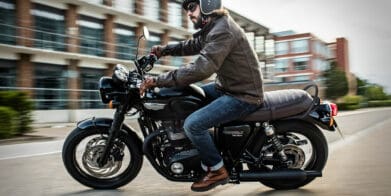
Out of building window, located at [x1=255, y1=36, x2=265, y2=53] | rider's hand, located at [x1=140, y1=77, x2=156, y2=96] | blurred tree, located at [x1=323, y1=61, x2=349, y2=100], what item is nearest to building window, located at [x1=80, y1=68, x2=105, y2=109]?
building window, located at [x1=255, y1=36, x2=265, y2=53]

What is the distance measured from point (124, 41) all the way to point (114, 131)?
3149 cm

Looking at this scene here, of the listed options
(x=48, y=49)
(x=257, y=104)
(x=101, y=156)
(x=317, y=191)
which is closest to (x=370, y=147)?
(x=317, y=191)

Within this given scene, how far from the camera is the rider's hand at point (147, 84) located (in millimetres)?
3963

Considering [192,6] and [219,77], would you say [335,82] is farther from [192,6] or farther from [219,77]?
[192,6]

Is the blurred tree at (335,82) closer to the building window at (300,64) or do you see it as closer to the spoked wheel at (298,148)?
the building window at (300,64)

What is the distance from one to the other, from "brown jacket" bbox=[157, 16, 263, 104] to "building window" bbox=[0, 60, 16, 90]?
23555mm

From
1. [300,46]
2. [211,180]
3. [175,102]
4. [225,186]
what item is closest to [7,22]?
[225,186]

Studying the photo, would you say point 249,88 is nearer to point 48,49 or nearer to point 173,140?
point 173,140

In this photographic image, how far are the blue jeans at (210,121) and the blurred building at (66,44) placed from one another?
2301cm

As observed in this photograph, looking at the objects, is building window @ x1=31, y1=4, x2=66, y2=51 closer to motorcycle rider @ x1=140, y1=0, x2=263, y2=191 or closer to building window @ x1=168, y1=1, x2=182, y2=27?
building window @ x1=168, y1=1, x2=182, y2=27

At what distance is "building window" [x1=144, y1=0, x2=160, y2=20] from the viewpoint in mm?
36656

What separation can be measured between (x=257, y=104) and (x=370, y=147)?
471cm

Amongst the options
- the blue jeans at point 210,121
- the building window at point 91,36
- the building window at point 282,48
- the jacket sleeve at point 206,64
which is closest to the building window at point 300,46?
the building window at point 282,48

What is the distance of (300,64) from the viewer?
76.2 m
